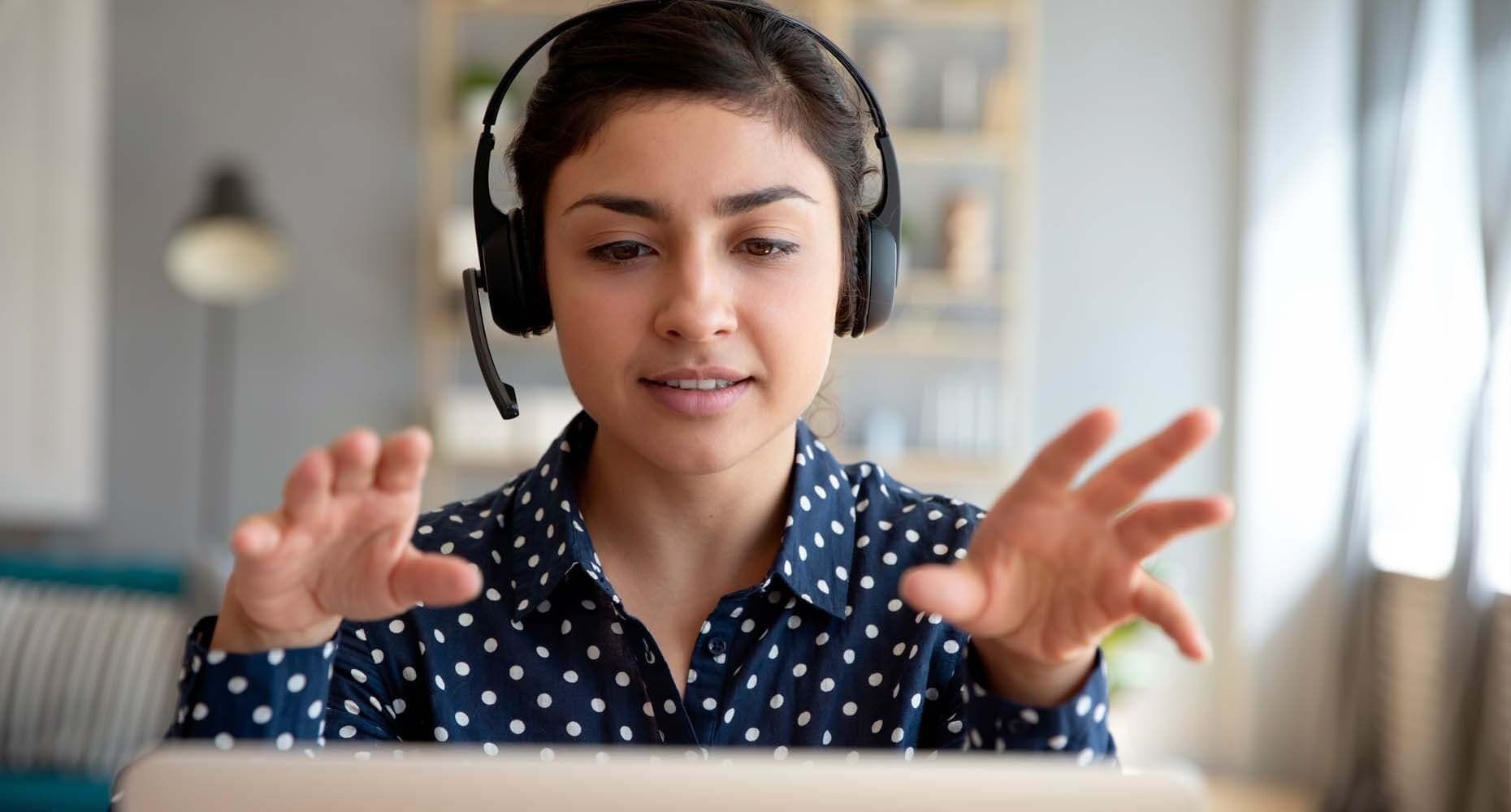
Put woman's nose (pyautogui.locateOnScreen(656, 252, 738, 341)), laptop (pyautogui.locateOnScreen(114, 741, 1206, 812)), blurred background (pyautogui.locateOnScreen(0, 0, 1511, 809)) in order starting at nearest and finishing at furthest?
laptop (pyautogui.locateOnScreen(114, 741, 1206, 812)) → woman's nose (pyautogui.locateOnScreen(656, 252, 738, 341)) → blurred background (pyautogui.locateOnScreen(0, 0, 1511, 809))

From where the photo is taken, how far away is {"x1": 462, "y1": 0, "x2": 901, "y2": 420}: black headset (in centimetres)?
119

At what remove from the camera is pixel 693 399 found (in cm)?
106

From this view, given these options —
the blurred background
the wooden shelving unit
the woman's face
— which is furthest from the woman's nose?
the wooden shelving unit

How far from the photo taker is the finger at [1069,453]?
0.74m

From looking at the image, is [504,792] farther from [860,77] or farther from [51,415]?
[51,415]

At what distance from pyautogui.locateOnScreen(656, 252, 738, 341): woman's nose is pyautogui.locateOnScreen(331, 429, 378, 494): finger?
0.31 metres

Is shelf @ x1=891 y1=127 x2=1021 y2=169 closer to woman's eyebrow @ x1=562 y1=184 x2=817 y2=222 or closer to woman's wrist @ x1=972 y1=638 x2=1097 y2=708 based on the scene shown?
woman's eyebrow @ x1=562 y1=184 x2=817 y2=222

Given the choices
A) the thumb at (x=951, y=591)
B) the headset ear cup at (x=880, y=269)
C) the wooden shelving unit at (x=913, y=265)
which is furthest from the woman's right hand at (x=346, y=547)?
the wooden shelving unit at (x=913, y=265)

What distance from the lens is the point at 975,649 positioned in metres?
0.88

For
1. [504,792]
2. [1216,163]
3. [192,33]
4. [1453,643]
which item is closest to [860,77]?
[504,792]

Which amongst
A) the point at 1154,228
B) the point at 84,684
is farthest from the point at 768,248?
the point at 1154,228

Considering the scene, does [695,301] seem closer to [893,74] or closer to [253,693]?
[253,693]

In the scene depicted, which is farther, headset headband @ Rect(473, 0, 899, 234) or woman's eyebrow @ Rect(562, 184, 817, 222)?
headset headband @ Rect(473, 0, 899, 234)

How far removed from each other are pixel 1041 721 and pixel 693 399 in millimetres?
346
